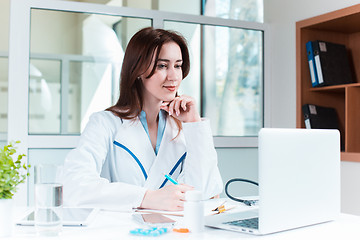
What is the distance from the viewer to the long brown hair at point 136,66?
6.03 ft

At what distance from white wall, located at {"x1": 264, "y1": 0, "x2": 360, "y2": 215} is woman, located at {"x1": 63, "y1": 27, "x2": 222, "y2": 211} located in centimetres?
132

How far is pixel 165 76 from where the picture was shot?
1.84m

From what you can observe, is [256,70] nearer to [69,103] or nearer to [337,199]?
[69,103]

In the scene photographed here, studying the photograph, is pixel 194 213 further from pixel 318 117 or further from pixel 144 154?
pixel 318 117

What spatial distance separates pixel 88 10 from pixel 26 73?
1.83ft

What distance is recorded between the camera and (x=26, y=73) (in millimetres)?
2648

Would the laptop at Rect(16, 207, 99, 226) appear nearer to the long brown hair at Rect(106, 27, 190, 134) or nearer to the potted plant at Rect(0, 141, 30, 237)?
the potted plant at Rect(0, 141, 30, 237)

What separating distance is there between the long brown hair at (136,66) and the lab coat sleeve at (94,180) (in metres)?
0.13

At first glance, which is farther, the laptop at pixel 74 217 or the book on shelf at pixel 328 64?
the book on shelf at pixel 328 64

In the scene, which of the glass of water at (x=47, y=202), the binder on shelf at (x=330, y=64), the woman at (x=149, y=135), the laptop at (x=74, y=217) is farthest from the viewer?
the binder on shelf at (x=330, y=64)

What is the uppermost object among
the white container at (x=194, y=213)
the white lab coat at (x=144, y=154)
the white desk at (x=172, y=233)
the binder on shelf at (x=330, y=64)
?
the binder on shelf at (x=330, y=64)

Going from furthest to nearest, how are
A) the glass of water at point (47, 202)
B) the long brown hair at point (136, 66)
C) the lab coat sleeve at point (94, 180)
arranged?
the long brown hair at point (136, 66), the lab coat sleeve at point (94, 180), the glass of water at point (47, 202)

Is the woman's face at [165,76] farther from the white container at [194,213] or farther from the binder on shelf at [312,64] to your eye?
the binder on shelf at [312,64]

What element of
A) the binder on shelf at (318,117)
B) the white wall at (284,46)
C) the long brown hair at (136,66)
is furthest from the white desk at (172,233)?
the white wall at (284,46)
